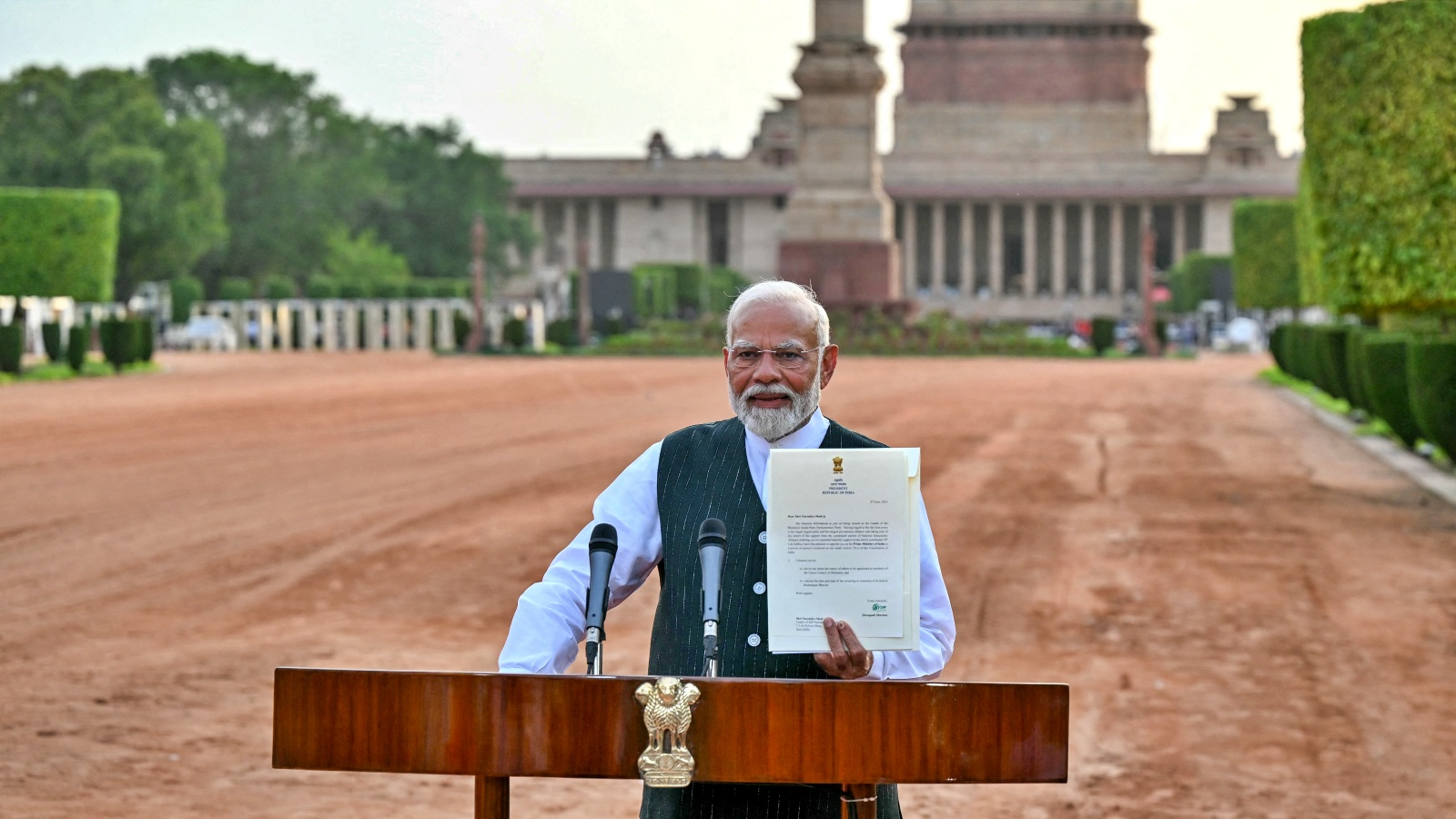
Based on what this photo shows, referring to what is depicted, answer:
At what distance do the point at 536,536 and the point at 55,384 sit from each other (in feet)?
83.2

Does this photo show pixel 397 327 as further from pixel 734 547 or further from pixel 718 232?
pixel 734 547

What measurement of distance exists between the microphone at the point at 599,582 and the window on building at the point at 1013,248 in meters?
103

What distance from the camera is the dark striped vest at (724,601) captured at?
3.62 m

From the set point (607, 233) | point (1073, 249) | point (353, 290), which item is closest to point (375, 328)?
point (353, 290)

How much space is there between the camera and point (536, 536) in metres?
13.9

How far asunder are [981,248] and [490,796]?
103932 millimetres

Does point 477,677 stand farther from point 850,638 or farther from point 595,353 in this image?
point 595,353

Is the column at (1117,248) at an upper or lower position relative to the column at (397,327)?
upper

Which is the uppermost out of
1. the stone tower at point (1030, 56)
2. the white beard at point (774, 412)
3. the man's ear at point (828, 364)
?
the stone tower at point (1030, 56)

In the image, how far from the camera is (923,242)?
4134 inches

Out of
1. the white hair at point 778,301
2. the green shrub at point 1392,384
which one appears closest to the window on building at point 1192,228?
the green shrub at point 1392,384

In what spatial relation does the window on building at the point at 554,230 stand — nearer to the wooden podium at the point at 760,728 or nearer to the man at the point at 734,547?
the man at the point at 734,547

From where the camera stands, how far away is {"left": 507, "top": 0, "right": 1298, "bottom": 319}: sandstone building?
10050cm

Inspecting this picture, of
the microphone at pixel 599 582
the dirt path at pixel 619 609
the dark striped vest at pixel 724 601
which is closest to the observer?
the microphone at pixel 599 582
